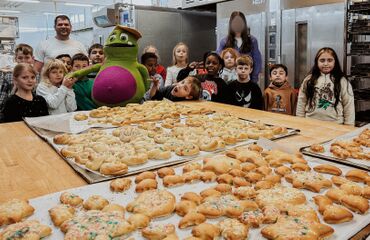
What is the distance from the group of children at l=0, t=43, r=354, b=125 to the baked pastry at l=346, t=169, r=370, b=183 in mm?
1632

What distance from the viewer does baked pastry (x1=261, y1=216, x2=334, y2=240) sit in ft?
2.71

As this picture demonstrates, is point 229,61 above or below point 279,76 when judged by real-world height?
above

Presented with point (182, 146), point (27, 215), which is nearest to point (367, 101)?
point (182, 146)

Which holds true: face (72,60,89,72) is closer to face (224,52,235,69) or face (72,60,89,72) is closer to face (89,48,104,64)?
face (89,48,104,64)

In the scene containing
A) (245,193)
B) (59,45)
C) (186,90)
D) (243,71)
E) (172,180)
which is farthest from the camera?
(59,45)

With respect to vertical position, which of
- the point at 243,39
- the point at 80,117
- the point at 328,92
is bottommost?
the point at 80,117

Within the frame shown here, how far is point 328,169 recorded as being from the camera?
4.07ft

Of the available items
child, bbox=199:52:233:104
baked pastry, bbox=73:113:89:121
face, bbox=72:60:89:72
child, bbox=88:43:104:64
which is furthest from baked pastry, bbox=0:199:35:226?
child, bbox=88:43:104:64

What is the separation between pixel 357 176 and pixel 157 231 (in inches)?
28.3

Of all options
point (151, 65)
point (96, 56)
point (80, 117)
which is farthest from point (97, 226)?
point (151, 65)

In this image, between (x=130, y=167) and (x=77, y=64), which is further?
(x=77, y=64)

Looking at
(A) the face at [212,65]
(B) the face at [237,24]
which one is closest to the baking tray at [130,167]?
(A) the face at [212,65]

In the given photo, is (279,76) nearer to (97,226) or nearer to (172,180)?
(172,180)

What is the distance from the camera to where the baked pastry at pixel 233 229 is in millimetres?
836
